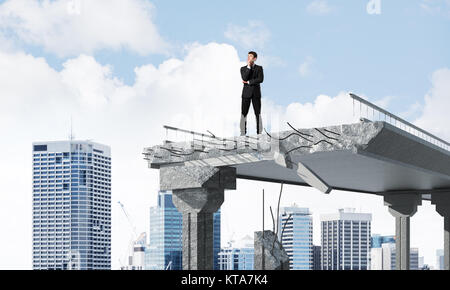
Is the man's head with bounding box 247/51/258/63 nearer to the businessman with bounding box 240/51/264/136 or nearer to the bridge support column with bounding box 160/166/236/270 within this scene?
the businessman with bounding box 240/51/264/136

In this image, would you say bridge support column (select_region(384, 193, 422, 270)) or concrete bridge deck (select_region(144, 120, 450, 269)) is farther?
bridge support column (select_region(384, 193, 422, 270))

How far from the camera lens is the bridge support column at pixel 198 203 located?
65.7 ft

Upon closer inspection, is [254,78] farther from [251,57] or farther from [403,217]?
[403,217]

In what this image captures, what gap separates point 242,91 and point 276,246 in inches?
173

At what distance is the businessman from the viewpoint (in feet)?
63.3

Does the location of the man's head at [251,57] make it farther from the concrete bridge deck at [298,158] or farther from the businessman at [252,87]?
the concrete bridge deck at [298,158]

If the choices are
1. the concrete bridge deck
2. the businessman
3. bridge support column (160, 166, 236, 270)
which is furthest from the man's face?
bridge support column (160, 166, 236, 270)

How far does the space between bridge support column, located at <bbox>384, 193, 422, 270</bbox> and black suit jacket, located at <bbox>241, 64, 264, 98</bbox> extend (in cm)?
1518

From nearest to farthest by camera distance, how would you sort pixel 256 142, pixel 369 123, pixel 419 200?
1. pixel 369 123
2. pixel 256 142
3. pixel 419 200

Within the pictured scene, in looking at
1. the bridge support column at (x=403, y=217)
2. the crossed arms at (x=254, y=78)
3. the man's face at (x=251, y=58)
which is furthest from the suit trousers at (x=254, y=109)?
the bridge support column at (x=403, y=217)

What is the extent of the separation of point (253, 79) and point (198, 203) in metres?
3.88

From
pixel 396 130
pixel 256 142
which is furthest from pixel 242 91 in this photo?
pixel 396 130
